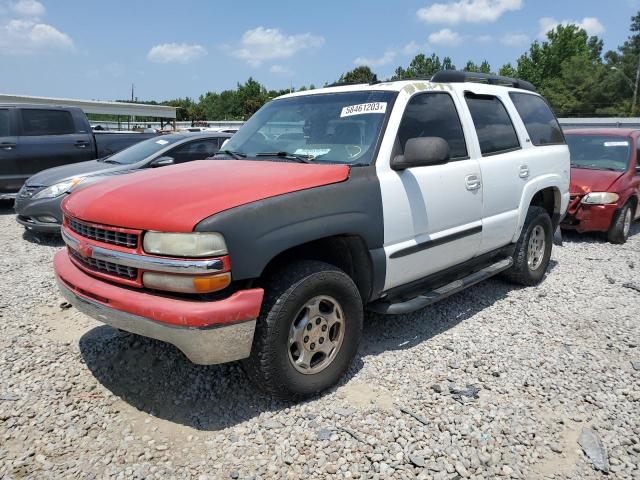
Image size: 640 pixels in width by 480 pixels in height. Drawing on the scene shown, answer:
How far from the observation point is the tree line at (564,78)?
5369cm

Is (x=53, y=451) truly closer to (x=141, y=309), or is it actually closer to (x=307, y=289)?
(x=141, y=309)

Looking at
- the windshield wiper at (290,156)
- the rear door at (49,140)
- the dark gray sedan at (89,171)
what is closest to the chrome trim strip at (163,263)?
the windshield wiper at (290,156)

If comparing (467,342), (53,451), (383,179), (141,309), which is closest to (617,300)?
(467,342)

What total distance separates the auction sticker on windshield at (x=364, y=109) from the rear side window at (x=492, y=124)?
1.05 meters

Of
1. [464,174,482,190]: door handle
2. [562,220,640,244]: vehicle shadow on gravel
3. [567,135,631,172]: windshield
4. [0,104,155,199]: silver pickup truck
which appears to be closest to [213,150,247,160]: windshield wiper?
[464,174,482,190]: door handle

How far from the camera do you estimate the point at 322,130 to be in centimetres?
354

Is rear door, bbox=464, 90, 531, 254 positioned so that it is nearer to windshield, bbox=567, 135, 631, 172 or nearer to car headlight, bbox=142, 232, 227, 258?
car headlight, bbox=142, 232, 227, 258

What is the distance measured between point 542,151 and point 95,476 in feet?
15.1

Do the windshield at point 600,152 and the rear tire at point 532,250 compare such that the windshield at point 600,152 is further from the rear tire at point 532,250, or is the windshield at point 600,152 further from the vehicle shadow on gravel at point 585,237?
the rear tire at point 532,250

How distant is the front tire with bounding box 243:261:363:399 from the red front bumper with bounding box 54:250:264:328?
17 cm

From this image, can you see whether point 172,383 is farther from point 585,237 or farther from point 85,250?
point 585,237

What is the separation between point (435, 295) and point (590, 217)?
4.57 meters

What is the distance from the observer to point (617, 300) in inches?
189

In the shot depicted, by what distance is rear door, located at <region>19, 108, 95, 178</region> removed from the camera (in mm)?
8750
